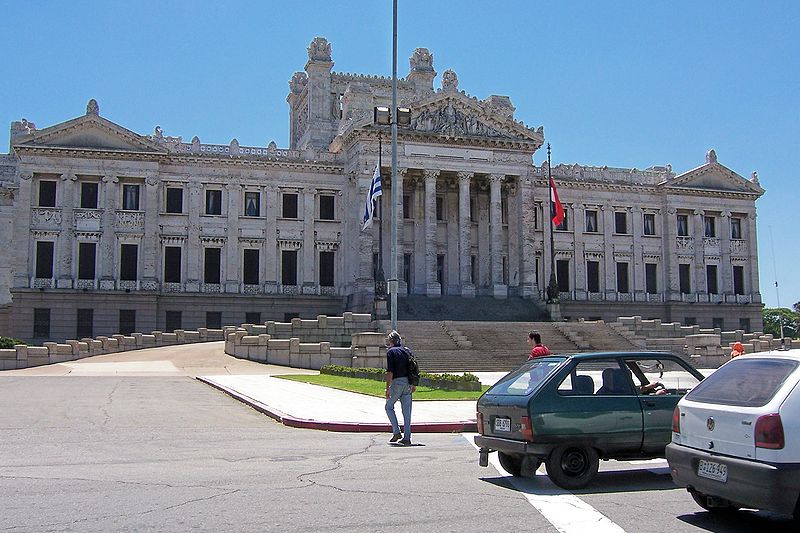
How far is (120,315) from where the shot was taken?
54.7 metres

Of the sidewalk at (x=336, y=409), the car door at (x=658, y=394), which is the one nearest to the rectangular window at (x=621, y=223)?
the sidewalk at (x=336, y=409)

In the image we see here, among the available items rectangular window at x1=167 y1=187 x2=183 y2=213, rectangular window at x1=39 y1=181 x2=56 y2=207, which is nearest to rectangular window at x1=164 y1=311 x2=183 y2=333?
rectangular window at x1=167 y1=187 x2=183 y2=213

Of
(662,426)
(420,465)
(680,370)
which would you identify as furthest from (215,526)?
(680,370)

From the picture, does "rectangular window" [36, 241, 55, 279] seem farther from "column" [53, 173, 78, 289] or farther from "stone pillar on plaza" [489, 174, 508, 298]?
"stone pillar on plaza" [489, 174, 508, 298]

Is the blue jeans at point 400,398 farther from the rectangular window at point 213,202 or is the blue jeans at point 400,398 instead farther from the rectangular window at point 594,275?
the rectangular window at point 594,275

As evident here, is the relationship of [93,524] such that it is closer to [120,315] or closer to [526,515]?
[526,515]

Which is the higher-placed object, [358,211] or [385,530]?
[358,211]

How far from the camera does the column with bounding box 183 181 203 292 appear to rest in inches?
2249

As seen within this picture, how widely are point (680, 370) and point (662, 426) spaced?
1111 mm

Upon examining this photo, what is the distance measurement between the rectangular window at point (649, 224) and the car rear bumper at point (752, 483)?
6116 cm

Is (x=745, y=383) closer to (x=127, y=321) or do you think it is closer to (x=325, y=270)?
(x=127, y=321)

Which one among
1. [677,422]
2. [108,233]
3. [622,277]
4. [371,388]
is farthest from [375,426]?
[622,277]

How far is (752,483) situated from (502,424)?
4062 mm

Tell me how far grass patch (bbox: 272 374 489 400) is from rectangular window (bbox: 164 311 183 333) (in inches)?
1016
